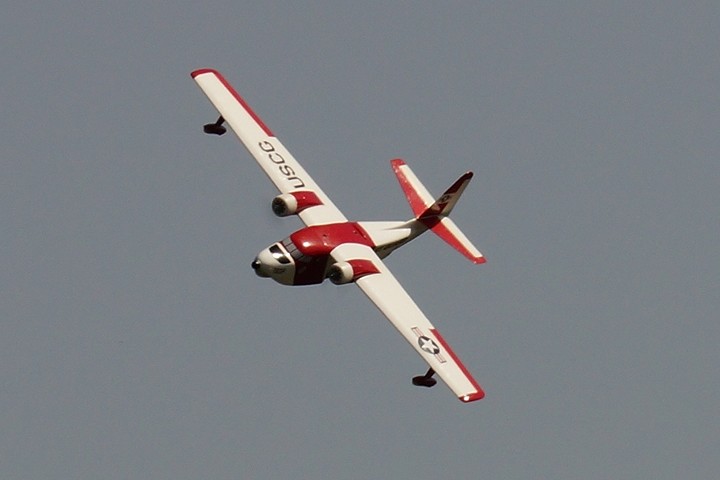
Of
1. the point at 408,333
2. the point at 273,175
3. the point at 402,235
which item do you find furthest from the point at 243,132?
the point at 408,333

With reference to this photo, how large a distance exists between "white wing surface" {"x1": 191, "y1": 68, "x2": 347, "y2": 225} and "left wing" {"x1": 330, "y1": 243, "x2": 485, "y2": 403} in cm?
347

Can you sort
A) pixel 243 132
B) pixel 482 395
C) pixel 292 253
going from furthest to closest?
pixel 243 132, pixel 292 253, pixel 482 395

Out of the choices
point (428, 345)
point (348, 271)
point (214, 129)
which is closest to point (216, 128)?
point (214, 129)

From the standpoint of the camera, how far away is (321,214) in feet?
344

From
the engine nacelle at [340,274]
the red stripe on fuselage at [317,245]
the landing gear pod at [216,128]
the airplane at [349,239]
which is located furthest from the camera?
the landing gear pod at [216,128]

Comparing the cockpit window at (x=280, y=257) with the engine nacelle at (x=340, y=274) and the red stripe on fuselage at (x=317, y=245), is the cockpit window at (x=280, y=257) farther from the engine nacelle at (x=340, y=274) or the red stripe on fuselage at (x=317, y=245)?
the engine nacelle at (x=340, y=274)

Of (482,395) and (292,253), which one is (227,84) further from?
(482,395)

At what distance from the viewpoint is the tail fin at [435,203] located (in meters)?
106

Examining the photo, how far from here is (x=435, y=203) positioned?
348 ft

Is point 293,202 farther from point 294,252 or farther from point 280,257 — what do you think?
point 280,257

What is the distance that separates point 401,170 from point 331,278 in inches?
387

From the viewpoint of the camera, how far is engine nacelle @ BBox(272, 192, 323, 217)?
10419 cm

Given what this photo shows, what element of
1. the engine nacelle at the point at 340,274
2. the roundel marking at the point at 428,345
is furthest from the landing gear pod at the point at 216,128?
the roundel marking at the point at 428,345

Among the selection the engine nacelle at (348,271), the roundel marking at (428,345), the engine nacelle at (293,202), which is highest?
the engine nacelle at (293,202)
